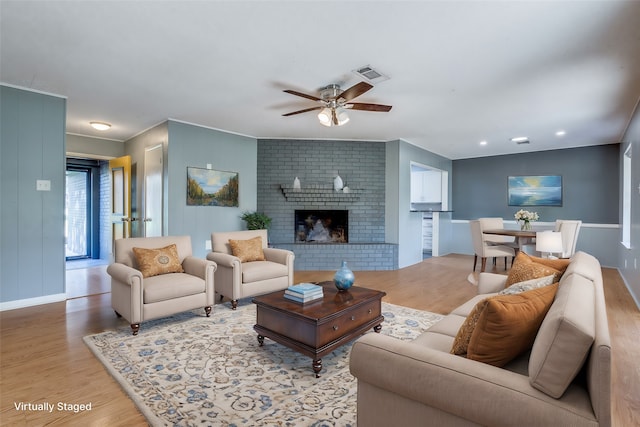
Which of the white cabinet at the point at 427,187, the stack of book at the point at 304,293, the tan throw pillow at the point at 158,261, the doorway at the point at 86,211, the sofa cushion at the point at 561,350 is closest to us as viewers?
the sofa cushion at the point at 561,350

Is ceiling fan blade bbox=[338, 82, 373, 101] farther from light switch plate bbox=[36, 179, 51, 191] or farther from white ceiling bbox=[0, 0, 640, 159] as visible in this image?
light switch plate bbox=[36, 179, 51, 191]

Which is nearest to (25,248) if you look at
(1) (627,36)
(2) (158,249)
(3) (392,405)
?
(2) (158,249)

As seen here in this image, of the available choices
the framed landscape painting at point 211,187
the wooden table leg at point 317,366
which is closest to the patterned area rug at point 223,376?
the wooden table leg at point 317,366

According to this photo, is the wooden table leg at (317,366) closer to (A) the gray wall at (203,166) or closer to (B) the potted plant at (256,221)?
(A) the gray wall at (203,166)

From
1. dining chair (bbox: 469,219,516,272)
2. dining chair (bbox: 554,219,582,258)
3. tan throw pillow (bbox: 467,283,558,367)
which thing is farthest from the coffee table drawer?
dining chair (bbox: 554,219,582,258)

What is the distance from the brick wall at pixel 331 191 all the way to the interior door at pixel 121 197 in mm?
2256

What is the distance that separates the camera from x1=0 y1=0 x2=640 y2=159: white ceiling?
220cm

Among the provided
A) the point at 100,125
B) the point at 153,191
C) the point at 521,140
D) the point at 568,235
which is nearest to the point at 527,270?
the point at 568,235

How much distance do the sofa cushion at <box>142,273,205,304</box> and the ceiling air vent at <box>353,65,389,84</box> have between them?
8.25 ft

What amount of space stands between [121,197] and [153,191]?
1165mm

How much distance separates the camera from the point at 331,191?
6.08m

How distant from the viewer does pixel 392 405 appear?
1272 mm

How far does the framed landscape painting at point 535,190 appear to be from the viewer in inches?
272

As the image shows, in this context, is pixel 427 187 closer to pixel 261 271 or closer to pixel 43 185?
pixel 261 271
